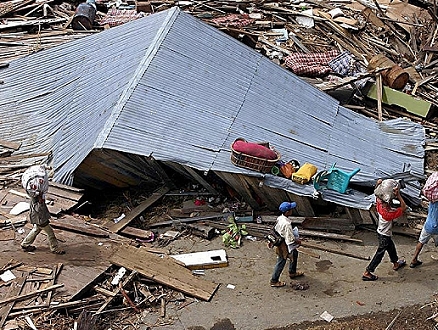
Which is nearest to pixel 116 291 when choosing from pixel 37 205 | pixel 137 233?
pixel 137 233

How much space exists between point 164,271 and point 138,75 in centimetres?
Answer: 415

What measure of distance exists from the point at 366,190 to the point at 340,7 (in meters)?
9.73

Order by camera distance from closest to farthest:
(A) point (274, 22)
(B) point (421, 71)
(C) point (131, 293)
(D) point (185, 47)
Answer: (C) point (131, 293), (D) point (185, 47), (B) point (421, 71), (A) point (274, 22)

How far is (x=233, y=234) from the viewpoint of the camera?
34.6 ft

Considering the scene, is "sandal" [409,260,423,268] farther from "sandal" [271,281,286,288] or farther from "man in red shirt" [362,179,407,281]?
"sandal" [271,281,286,288]

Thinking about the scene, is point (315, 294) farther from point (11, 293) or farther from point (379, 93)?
point (379, 93)

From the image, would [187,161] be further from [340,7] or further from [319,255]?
[340,7]

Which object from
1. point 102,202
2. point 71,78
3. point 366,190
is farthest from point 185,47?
point 366,190

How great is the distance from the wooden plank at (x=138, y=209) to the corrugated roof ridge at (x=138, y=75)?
1.49 metres

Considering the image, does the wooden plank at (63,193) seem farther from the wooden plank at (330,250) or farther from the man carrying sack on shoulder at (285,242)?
the wooden plank at (330,250)

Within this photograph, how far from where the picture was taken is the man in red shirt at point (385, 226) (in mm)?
9094

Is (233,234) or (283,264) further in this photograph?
(233,234)

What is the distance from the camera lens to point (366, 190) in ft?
36.4

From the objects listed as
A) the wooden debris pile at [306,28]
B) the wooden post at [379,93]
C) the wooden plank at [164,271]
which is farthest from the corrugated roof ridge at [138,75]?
the wooden post at [379,93]
